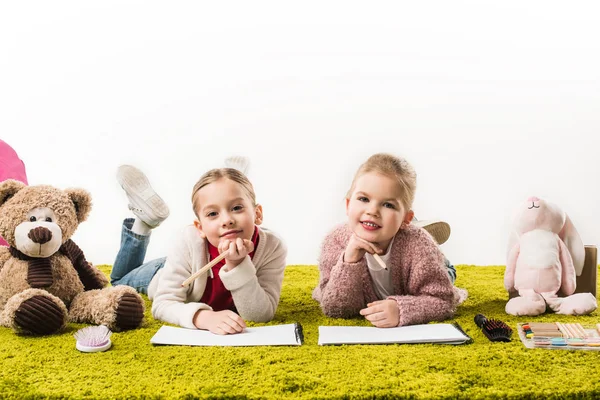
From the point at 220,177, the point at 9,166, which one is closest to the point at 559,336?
the point at 220,177

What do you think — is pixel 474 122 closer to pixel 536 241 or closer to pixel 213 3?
pixel 213 3

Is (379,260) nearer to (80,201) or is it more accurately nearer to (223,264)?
(223,264)

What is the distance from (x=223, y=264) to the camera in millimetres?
1831

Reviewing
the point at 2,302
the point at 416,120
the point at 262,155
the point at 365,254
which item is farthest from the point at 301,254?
the point at 2,302

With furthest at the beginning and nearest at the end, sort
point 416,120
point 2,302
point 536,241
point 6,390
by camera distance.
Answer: point 416,120 < point 536,241 < point 2,302 < point 6,390

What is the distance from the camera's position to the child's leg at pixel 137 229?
210 centimetres

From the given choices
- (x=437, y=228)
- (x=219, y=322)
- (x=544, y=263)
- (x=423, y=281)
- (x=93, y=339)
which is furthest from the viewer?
(x=437, y=228)

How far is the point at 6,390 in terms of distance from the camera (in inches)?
52.4

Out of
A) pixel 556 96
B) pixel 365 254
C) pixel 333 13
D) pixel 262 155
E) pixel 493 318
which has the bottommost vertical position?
pixel 493 318

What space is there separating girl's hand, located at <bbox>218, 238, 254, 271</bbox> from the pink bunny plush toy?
72 centimetres

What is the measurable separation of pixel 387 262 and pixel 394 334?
0.71ft

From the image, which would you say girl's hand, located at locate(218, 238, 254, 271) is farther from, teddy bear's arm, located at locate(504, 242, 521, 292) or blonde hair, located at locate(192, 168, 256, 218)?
teddy bear's arm, located at locate(504, 242, 521, 292)

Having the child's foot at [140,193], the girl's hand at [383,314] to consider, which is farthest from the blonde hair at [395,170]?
the child's foot at [140,193]

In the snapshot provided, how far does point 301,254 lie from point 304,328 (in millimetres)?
1433
